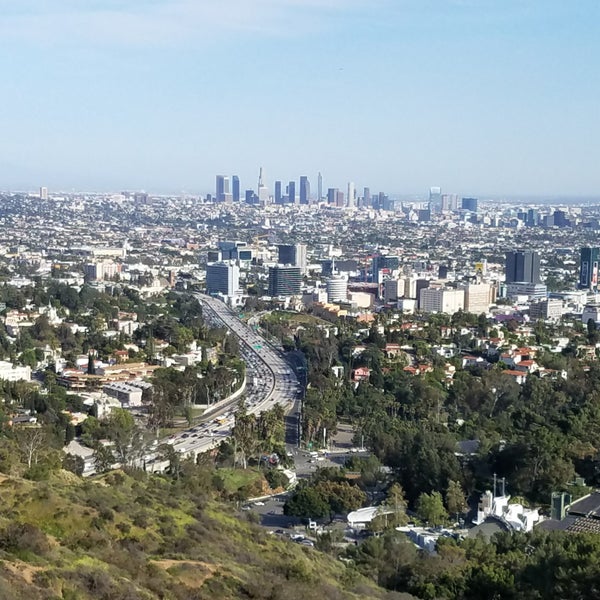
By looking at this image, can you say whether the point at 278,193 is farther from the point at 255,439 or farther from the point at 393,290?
the point at 255,439

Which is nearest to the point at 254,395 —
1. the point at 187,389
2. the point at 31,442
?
the point at 187,389

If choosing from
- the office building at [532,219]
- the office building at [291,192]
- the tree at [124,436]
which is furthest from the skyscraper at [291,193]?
the tree at [124,436]

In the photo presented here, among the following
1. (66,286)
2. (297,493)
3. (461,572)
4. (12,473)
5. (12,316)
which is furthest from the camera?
(66,286)

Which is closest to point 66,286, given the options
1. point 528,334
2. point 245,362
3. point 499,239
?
point 245,362

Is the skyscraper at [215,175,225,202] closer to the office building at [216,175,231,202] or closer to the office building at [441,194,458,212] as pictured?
the office building at [216,175,231,202]

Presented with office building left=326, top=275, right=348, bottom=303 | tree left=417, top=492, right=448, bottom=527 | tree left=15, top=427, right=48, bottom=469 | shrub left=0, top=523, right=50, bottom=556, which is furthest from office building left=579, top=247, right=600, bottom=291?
shrub left=0, top=523, right=50, bottom=556

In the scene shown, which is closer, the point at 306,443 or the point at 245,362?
the point at 306,443

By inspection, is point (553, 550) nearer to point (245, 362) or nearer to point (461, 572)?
point (461, 572)
